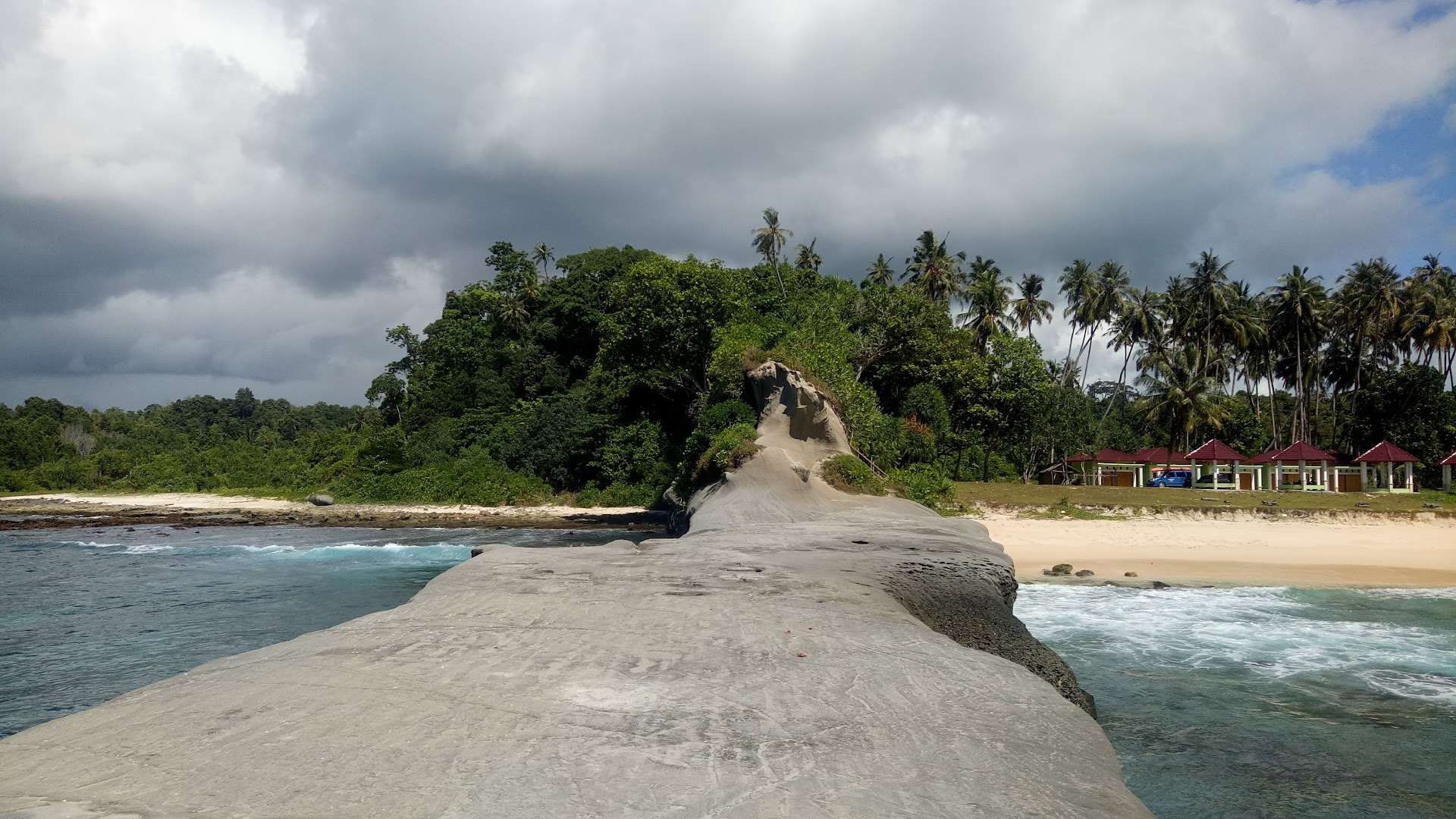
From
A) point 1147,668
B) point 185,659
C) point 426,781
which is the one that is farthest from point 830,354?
point 426,781

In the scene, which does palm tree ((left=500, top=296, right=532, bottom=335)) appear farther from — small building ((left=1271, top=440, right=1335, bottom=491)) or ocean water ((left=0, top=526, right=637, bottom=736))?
small building ((left=1271, top=440, right=1335, bottom=491))

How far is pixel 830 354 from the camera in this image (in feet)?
85.1

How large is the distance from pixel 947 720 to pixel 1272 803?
387cm

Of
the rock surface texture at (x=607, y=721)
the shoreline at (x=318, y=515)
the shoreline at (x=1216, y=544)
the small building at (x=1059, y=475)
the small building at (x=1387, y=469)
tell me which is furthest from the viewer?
the small building at (x=1059, y=475)

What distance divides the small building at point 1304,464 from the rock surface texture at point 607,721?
40.3 m

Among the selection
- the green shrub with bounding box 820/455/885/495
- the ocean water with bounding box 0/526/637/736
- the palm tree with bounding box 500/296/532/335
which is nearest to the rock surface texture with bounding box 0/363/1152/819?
the ocean water with bounding box 0/526/637/736

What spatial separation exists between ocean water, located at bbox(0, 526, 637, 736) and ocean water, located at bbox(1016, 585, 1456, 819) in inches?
442

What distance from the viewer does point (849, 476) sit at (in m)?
→ 20.4

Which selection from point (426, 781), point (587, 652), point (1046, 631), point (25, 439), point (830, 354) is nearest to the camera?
point (426, 781)

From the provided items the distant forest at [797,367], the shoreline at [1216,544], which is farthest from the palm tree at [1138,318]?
the shoreline at [1216,544]

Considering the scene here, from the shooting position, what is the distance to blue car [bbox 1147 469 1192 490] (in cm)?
4469

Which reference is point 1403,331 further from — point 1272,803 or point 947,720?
point 947,720

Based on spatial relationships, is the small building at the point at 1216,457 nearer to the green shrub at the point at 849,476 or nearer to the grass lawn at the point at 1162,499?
the grass lawn at the point at 1162,499

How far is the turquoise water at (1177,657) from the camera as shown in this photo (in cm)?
723
